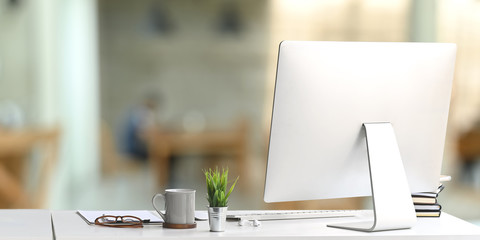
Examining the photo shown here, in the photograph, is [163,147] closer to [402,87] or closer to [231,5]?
[231,5]

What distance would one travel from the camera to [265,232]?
6.37ft

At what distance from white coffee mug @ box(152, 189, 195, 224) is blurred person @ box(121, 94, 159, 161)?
5.36m

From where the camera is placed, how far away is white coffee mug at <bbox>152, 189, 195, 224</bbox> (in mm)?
1940

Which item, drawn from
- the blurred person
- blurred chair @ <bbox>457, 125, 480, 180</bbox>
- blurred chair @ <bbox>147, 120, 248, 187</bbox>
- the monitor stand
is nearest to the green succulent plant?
the monitor stand

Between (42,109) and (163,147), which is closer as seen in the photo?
(42,109)

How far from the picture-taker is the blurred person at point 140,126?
7344 millimetres

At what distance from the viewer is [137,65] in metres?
7.74

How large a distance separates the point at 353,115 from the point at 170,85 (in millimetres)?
5907

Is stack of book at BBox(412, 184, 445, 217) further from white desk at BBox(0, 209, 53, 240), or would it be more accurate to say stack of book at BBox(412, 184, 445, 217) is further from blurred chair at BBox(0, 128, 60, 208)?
blurred chair at BBox(0, 128, 60, 208)

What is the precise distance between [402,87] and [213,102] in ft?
19.1

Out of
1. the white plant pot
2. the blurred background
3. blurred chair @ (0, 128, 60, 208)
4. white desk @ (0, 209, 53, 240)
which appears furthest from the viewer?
the blurred background

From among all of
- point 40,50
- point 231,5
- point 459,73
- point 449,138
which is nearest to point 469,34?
point 459,73

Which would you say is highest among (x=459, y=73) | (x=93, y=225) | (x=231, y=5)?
(x=231, y=5)

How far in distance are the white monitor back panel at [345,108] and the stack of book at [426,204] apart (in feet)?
0.48
